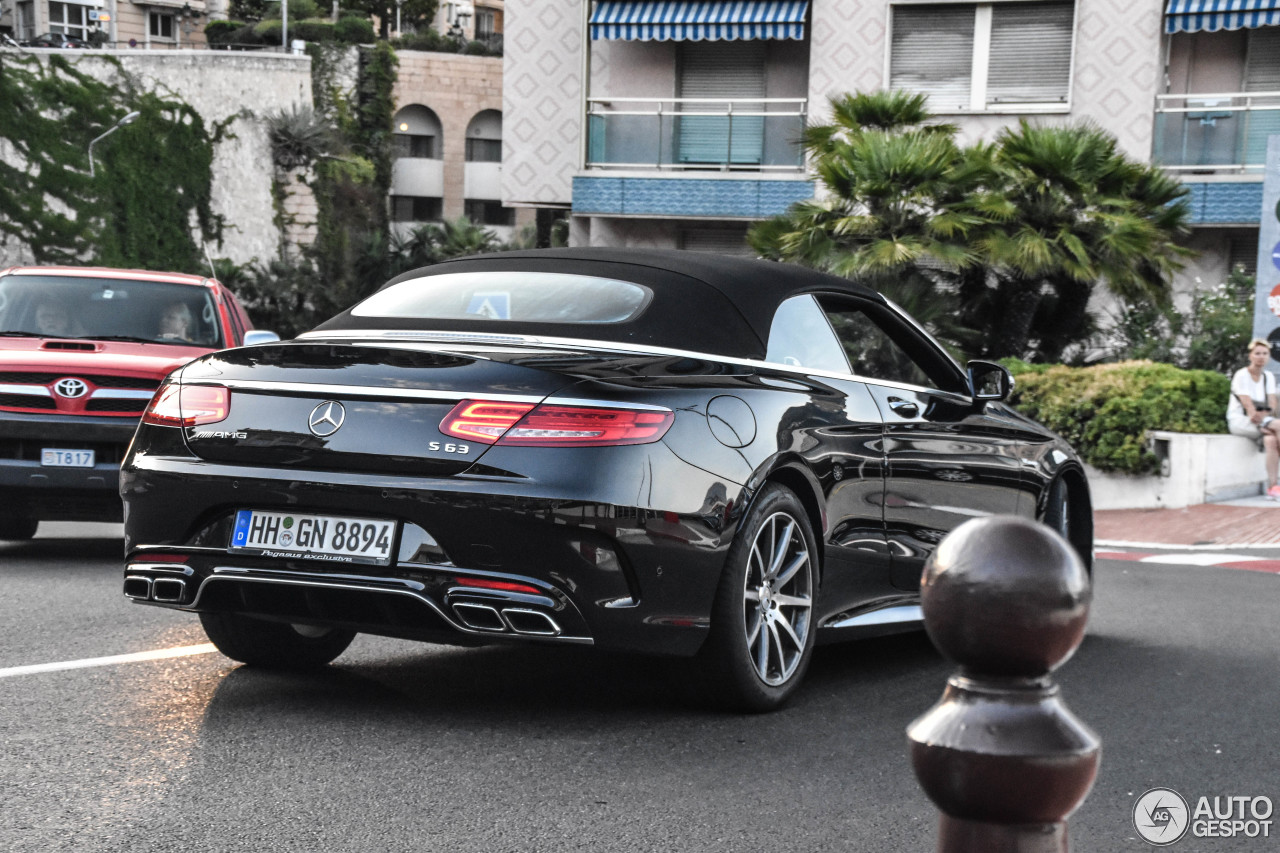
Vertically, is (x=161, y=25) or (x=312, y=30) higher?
(x=161, y=25)

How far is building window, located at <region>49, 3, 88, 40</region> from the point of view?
69.1m

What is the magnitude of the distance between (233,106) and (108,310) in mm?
38987

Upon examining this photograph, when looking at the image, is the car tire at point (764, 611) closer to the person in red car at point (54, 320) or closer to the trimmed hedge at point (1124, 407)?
the person in red car at point (54, 320)

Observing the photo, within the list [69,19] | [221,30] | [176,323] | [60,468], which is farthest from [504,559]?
[69,19]

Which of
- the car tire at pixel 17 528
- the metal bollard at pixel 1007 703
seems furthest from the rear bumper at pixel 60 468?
the metal bollard at pixel 1007 703

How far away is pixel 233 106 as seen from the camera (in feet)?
153

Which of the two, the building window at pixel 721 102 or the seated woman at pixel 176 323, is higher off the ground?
the building window at pixel 721 102

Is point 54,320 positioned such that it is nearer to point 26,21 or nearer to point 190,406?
point 190,406

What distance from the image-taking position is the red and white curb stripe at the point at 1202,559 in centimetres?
1076

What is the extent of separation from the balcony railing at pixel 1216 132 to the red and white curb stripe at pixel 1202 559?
13.8 meters

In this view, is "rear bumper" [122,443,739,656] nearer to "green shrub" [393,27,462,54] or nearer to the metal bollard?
the metal bollard

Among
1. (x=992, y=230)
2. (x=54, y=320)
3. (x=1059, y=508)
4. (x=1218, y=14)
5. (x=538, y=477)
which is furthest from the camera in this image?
(x=1218, y=14)

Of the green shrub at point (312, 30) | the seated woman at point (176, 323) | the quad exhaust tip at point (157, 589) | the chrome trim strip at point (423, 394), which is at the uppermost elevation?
the green shrub at point (312, 30)

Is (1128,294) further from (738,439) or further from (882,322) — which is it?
(738,439)
